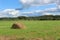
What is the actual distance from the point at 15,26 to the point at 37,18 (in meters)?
42.4

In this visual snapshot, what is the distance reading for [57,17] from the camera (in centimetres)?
6625

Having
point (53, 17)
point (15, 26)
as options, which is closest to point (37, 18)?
point (53, 17)

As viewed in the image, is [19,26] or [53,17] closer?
[19,26]

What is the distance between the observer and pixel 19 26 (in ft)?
85.9

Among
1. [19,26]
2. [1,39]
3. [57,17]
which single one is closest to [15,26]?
[19,26]

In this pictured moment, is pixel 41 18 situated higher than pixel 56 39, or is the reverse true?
pixel 56 39

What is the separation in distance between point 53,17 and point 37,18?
5.81m

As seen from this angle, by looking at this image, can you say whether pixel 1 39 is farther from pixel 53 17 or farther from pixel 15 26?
pixel 53 17

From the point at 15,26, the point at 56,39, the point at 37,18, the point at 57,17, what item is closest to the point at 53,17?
the point at 57,17

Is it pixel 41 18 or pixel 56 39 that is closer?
pixel 56 39

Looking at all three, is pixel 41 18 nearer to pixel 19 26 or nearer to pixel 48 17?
→ pixel 48 17

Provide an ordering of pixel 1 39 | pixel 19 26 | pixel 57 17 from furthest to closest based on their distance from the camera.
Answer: pixel 57 17 < pixel 19 26 < pixel 1 39

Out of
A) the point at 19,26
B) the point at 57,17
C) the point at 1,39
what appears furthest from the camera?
the point at 57,17

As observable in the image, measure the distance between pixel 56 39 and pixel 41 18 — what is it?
174 feet
